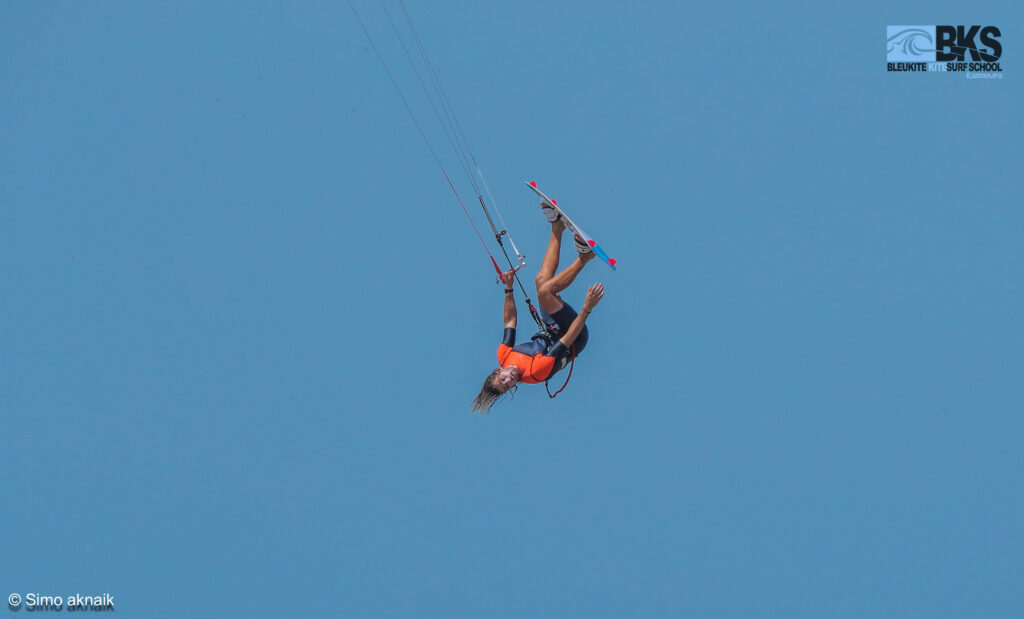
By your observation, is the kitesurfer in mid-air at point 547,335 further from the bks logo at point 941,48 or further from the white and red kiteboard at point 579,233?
the bks logo at point 941,48

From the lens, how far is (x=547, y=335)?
7824 millimetres

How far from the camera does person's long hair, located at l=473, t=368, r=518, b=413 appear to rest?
7.55 metres

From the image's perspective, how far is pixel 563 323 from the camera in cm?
789

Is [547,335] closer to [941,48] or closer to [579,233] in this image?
[579,233]

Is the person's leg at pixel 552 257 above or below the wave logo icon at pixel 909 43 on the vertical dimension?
above

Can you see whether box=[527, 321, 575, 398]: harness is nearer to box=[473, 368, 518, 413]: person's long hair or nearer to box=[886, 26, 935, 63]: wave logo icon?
box=[473, 368, 518, 413]: person's long hair

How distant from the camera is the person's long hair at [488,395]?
755cm

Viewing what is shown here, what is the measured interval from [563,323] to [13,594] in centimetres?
605

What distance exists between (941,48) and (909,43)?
34cm

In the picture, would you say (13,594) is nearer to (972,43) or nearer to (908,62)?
(908,62)

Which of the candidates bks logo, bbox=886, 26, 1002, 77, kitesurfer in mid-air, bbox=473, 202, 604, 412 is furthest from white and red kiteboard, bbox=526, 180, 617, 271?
bks logo, bbox=886, 26, 1002, 77

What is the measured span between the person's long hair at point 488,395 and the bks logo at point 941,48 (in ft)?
16.3

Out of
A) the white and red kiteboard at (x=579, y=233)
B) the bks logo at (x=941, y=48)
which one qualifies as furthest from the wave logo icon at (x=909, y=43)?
the white and red kiteboard at (x=579, y=233)

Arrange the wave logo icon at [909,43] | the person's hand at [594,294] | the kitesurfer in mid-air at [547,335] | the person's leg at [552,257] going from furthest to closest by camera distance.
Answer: the wave logo icon at [909,43]
the person's leg at [552,257]
the kitesurfer in mid-air at [547,335]
the person's hand at [594,294]
